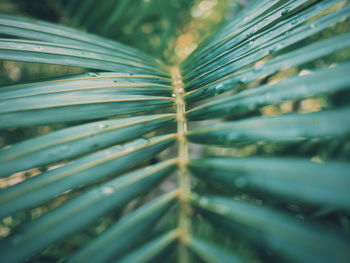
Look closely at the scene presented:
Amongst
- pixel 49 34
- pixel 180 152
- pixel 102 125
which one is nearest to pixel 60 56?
pixel 49 34

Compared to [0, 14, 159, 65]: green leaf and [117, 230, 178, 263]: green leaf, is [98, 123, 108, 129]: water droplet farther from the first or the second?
[0, 14, 159, 65]: green leaf

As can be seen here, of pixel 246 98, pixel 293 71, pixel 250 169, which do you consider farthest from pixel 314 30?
pixel 293 71

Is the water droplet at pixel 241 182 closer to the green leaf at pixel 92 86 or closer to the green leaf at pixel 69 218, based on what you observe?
the green leaf at pixel 69 218

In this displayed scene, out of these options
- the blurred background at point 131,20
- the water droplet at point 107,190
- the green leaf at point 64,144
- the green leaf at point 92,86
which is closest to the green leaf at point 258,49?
the green leaf at point 92,86

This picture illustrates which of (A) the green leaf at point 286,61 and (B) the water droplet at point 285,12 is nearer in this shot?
(A) the green leaf at point 286,61

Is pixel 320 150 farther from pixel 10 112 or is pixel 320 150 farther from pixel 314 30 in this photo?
pixel 10 112

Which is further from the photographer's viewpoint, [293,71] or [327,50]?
[293,71]

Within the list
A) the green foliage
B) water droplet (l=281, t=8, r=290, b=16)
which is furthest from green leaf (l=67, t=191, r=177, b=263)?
water droplet (l=281, t=8, r=290, b=16)

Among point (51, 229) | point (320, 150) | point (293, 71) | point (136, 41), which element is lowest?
point (320, 150)
